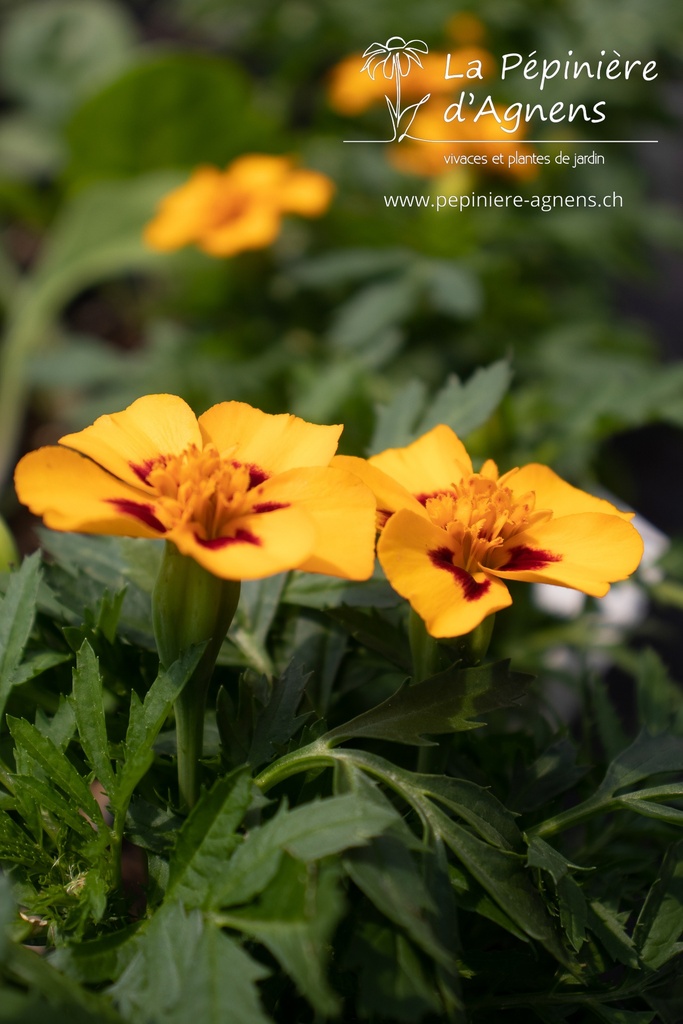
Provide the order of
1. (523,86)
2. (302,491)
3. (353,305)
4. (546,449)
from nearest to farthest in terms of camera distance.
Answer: (302,491) < (546,449) < (353,305) < (523,86)

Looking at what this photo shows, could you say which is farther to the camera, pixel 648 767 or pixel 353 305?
pixel 353 305

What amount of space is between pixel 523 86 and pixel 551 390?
32.3 inches

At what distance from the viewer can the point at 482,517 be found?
1.87 feet

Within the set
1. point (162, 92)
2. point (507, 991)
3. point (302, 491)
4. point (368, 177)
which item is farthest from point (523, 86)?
point (507, 991)

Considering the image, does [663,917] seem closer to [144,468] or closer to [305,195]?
[144,468]

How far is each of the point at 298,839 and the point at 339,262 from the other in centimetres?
135

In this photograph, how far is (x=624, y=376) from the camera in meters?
1.58

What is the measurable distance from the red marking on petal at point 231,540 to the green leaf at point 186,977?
0.20 meters

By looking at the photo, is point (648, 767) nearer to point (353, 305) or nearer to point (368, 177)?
point (353, 305)

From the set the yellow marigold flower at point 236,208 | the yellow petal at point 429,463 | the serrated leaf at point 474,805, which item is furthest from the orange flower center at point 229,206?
the serrated leaf at point 474,805

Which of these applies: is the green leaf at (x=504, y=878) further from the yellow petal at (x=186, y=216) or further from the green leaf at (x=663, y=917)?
the yellow petal at (x=186, y=216)

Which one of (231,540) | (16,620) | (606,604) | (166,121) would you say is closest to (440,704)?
(231,540)

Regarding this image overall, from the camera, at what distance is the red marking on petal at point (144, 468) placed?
0.55 m

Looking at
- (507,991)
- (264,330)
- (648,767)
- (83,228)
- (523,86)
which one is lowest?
(507,991)
